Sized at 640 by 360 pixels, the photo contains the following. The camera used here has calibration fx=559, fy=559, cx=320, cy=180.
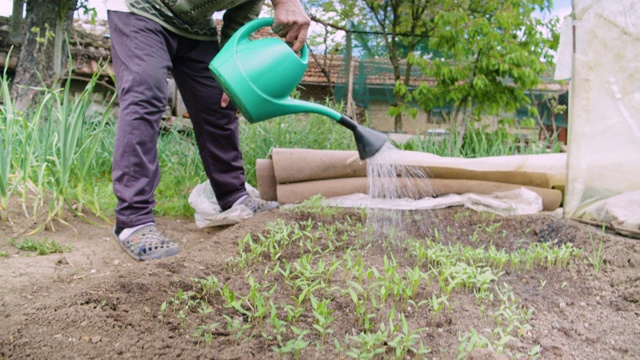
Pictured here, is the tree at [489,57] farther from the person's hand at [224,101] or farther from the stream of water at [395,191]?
the person's hand at [224,101]

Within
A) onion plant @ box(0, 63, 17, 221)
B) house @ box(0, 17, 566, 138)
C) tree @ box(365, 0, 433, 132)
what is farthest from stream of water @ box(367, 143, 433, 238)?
tree @ box(365, 0, 433, 132)

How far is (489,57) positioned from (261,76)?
12.2 feet

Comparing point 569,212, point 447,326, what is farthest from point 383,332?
point 569,212

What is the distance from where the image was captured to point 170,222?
3148mm

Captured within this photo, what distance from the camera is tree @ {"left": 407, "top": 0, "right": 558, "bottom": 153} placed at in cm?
505

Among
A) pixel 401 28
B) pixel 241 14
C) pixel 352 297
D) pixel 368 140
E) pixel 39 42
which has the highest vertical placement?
pixel 401 28

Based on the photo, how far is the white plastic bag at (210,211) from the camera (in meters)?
2.83

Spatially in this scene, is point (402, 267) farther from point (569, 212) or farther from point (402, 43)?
point (402, 43)

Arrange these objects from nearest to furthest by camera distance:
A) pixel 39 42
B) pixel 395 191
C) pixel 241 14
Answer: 1. pixel 241 14
2. pixel 395 191
3. pixel 39 42

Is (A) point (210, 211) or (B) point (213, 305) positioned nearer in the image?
(B) point (213, 305)

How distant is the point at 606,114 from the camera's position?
9.25 ft

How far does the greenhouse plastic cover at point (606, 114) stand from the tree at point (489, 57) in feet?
7.27

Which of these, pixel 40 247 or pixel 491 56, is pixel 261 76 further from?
pixel 491 56

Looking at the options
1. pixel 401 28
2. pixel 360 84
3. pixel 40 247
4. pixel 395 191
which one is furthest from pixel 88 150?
pixel 401 28
